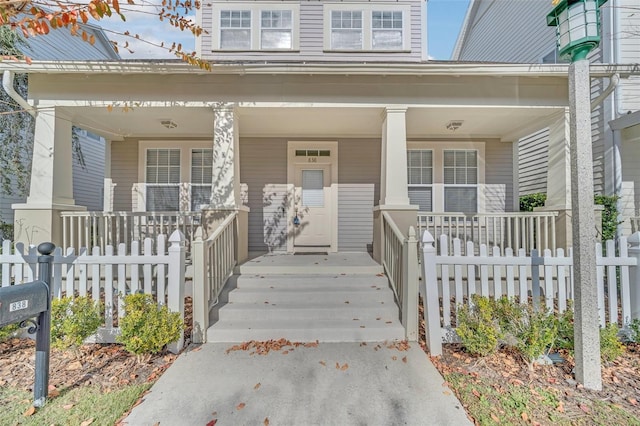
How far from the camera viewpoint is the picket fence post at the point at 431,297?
132 inches

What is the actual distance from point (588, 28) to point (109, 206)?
834 cm

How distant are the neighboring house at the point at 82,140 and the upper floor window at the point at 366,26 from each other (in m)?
6.30

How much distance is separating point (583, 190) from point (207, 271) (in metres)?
3.72

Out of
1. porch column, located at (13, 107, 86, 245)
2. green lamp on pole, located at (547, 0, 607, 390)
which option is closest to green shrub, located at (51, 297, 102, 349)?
porch column, located at (13, 107, 86, 245)

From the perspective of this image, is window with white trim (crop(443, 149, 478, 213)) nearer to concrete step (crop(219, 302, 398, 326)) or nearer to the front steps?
the front steps

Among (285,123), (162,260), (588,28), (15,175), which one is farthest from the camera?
(15,175)

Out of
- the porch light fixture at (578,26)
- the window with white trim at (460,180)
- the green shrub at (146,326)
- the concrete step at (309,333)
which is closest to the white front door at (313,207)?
the window with white trim at (460,180)

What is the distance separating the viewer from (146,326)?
3.06 m

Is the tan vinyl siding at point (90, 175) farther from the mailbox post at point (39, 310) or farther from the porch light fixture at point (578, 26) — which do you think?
the porch light fixture at point (578, 26)

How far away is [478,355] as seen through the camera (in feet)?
10.6

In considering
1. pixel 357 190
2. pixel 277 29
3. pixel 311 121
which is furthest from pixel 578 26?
pixel 277 29

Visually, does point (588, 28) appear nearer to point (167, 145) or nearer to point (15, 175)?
point (167, 145)

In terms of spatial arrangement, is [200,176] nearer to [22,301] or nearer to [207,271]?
[207,271]

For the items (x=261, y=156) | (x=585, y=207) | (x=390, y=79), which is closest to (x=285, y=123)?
(x=261, y=156)
